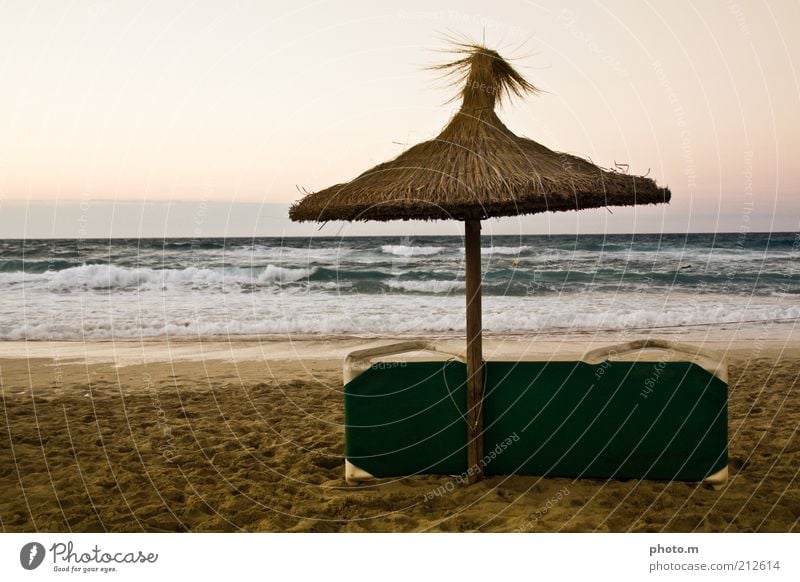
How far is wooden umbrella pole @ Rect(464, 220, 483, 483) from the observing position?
406cm

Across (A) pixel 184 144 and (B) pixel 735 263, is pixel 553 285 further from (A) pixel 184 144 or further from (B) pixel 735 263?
(A) pixel 184 144

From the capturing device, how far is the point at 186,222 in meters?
33.2

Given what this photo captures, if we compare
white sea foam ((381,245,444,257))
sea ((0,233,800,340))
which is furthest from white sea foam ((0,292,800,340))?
white sea foam ((381,245,444,257))

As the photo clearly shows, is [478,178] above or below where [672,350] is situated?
above

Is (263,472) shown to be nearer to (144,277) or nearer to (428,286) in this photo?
(428,286)

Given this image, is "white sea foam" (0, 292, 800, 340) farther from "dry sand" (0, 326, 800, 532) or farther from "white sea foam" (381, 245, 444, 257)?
"white sea foam" (381, 245, 444, 257)

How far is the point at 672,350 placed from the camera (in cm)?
406

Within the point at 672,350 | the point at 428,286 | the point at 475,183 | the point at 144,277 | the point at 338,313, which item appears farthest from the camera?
the point at 144,277

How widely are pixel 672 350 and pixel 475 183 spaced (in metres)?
1.57

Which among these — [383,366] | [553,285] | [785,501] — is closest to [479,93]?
[383,366]

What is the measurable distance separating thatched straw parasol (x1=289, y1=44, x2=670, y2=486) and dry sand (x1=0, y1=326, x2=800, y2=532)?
0.61 m

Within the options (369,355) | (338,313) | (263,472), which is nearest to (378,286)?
(338,313)

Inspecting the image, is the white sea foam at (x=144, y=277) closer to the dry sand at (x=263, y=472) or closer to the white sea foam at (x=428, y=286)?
the white sea foam at (x=428, y=286)

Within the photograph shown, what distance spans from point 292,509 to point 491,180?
217 centimetres
